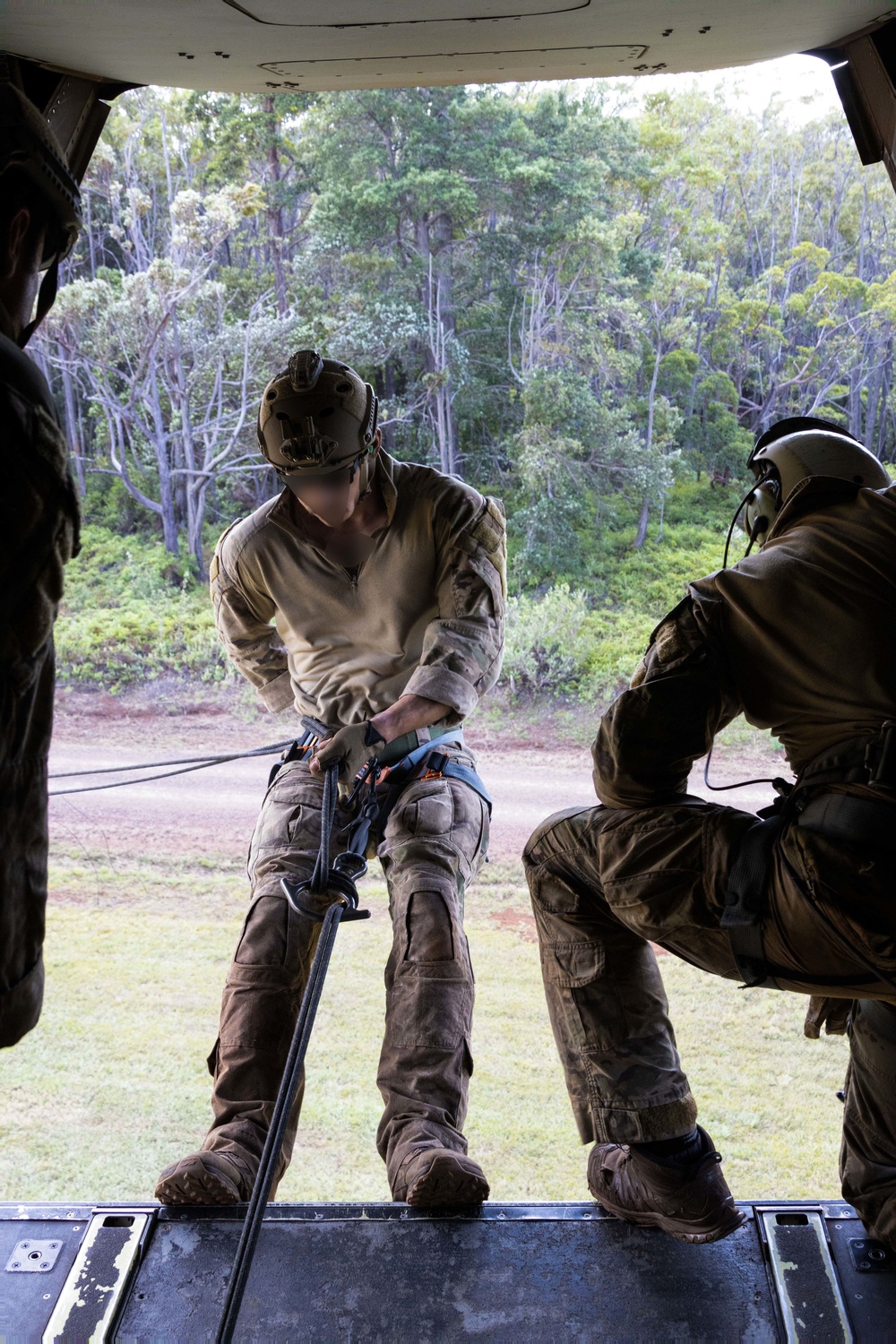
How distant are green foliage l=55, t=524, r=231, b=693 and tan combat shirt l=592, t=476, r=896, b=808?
8562mm

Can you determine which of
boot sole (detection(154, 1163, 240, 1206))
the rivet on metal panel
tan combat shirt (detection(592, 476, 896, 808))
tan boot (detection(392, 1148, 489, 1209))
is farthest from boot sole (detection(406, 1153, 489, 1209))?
tan combat shirt (detection(592, 476, 896, 808))

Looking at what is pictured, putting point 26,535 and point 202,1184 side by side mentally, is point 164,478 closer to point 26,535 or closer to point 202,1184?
point 202,1184

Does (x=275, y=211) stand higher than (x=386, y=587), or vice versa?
(x=275, y=211)

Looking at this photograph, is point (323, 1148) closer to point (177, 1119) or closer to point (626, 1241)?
point (177, 1119)

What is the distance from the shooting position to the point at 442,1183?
7.09 ft

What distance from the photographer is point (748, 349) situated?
37.2 feet

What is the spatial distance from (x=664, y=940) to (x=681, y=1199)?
1.60 ft

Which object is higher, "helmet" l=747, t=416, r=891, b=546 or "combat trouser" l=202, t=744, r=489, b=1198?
"helmet" l=747, t=416, r=891, b=546

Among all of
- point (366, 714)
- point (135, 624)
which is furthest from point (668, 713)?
point (135, 624)

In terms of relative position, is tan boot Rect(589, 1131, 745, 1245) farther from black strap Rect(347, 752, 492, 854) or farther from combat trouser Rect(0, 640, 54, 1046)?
combat trouser Rect(0, 640, 54, 1046)

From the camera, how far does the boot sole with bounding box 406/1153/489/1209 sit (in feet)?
7.08

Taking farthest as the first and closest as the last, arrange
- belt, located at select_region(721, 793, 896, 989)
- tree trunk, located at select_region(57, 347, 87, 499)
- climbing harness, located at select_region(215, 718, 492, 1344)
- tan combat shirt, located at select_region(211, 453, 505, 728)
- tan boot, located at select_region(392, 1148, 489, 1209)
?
tree trunk, located at select_region(57, 347, 87, 499) → tan combat shirt, located at select_region(211, 453, 505, 728) → tan boot, located at select_region(392, 1148, 489, 1209) → belt, located at select_region(721, 793, 896, 989) → climbing harness, located at select_region(215, 718, 492, 1344)

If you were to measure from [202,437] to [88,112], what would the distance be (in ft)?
28.5

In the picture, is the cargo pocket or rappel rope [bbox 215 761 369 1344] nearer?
rappel rope [bbox 215 761 369 1344]
